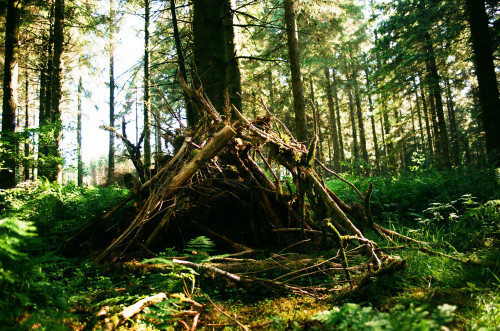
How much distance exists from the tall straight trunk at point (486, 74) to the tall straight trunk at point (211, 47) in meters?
8.00

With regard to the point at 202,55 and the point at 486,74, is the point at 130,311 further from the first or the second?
the point at 486,74

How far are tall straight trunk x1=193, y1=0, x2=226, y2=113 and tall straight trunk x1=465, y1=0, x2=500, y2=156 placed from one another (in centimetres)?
800

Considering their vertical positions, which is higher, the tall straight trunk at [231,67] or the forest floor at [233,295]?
the tall straight trunk at [231,67]

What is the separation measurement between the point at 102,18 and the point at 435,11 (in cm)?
1557

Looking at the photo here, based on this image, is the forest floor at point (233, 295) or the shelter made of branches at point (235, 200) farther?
the shelter made of branches at point (235, 200)

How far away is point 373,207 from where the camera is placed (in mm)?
6027

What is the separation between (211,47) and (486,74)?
330 inches

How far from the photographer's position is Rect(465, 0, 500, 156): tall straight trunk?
761 centimetres

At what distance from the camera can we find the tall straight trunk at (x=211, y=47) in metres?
5.16

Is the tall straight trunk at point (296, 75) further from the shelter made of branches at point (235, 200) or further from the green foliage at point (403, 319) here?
the green foliage at point (403, 319)

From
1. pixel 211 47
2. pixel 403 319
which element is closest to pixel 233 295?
pixel 403 319

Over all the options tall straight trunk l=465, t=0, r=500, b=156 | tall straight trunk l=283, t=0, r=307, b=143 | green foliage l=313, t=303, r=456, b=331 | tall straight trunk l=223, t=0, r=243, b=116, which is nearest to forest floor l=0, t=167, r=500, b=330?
green foliage l=313, t=303, r=456, b=331

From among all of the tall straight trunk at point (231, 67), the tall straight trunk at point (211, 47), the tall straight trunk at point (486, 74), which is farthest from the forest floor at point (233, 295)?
the tall straight trunk at point (486, 74)

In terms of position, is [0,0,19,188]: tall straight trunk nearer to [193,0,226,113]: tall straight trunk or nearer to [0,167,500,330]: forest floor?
[0,167,500,330]: forest floor
